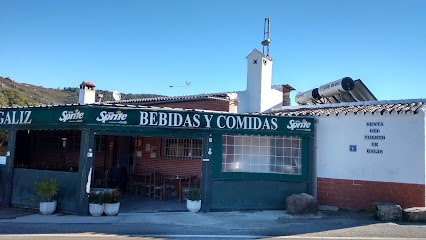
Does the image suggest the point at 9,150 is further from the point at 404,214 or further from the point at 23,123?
the point at 404,214

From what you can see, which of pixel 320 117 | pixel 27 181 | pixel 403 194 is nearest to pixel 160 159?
pixel 27 181

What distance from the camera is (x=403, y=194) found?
1082 cm

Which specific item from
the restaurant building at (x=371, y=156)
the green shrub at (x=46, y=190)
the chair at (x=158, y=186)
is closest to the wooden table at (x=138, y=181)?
the chair at (x=158, y=186)

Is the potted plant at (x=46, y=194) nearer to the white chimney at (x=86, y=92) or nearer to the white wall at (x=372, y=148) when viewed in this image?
the white wall at (x=372, y=148)

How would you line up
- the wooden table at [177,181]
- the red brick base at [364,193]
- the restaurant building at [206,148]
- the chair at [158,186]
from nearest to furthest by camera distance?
the restaurant building at [206,148]
the red brick base at [364,193]
the wooden table at [177,181]
the chair at [158,186]

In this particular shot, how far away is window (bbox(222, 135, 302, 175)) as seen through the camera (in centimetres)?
1166

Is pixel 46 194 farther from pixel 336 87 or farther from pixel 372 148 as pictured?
pixel 336 87

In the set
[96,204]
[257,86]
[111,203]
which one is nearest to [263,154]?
[111,203]

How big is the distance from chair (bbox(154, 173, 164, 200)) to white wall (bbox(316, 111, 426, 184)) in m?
5.50

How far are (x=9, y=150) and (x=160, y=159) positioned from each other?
538cm

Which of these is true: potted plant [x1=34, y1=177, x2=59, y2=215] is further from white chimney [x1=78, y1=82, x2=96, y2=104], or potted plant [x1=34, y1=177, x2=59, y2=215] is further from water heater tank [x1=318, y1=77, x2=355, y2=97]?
water heater tank [x1=318, y1=77, x2=355, y2=97]

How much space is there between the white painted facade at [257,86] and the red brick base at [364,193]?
6.59 meters

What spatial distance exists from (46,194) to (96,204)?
4.74 ft

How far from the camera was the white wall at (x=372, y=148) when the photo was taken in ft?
35.3
